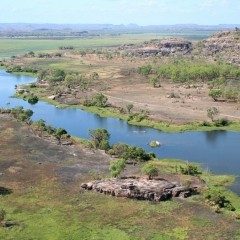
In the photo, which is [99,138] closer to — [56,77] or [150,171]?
[150,171]

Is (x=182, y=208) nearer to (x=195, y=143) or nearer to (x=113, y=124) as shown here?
(x=195, y=143)

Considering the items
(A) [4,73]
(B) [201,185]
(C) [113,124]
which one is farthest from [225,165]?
(A) [4,73]

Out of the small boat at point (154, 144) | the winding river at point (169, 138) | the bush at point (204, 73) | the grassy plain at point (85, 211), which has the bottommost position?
the winding river at point (169, 138)

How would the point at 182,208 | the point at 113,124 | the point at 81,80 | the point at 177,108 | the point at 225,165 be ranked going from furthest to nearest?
the point at 81,80, the point at 177,108, the point at 113,124, the point at 225,165, the point at 182,208

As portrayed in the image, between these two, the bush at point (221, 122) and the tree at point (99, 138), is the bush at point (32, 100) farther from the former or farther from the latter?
the bush at point (221, 122)

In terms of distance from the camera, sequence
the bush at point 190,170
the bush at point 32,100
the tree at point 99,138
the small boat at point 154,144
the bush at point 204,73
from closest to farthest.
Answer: the bush at point 190,170, the tree at point 99,138, the small boat at point 154,144, the bush at point 32,100, the bush at point 204,73

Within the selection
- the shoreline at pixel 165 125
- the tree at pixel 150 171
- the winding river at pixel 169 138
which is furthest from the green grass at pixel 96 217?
the shoreline at pixel 165 125

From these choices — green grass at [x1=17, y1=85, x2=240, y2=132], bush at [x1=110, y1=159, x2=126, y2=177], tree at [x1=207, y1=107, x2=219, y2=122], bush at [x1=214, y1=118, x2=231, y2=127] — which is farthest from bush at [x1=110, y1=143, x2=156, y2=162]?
tree at [x1=207, y1=107, x2=219, y2=122]
